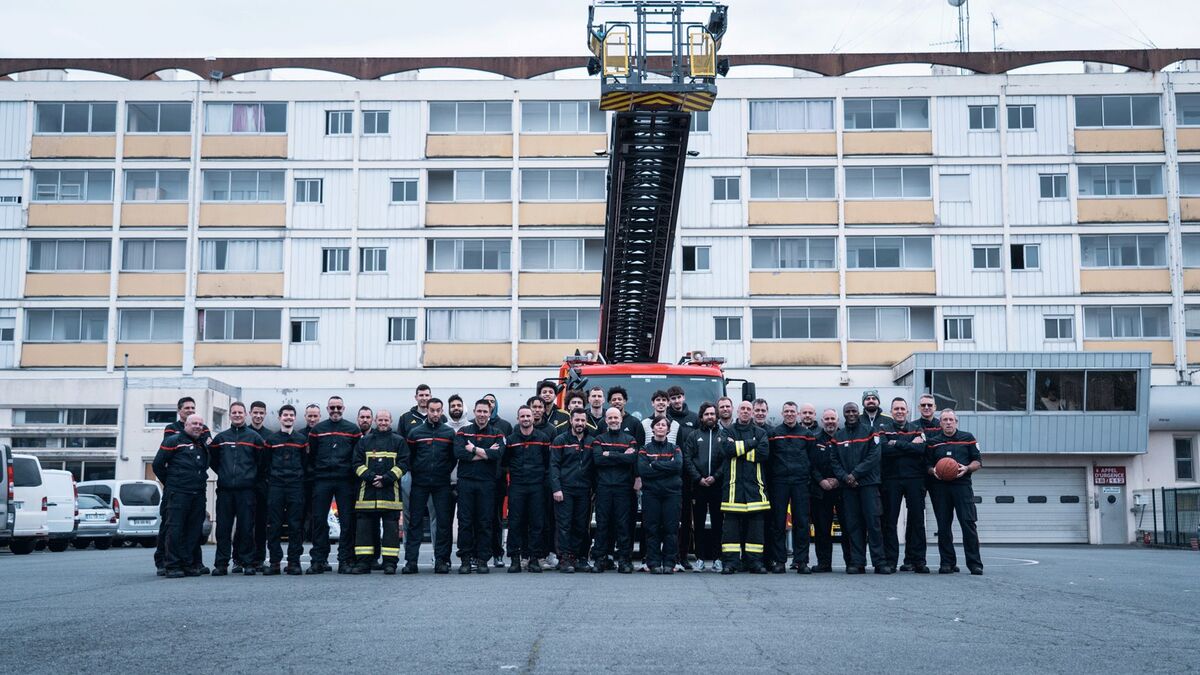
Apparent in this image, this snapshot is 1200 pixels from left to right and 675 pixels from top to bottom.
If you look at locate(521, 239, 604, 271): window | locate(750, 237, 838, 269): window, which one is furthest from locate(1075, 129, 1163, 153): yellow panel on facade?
locate(521, 239, 604, 271): window

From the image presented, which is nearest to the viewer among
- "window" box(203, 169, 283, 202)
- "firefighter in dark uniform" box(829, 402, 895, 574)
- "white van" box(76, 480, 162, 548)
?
"firefighter in dark uniform" box(829, 402, 895, 574)

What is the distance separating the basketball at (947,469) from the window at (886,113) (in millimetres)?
32693

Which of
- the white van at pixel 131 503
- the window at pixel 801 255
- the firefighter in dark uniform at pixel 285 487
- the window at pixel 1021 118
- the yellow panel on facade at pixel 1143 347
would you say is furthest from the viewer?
the window at pixel 1021 118

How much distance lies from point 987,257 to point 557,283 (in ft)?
48.4

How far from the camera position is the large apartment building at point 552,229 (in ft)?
154

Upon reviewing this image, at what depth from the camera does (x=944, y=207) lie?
4716cm

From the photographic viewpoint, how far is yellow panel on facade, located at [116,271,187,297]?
156ft

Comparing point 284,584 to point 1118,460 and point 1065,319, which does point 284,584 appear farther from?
point 1065,319

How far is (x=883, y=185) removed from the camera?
4741 cm

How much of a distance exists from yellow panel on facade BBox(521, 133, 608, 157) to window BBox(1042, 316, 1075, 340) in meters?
16.4

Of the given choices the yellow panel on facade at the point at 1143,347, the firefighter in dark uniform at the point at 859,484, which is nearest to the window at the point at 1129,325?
the yellow panel on facade at the point at 1143,347

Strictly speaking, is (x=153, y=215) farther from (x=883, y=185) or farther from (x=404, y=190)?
(x=883, y=185)

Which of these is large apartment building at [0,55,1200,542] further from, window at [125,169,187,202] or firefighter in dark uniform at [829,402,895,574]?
firefighter in dark uniform at [829,402,895,574]

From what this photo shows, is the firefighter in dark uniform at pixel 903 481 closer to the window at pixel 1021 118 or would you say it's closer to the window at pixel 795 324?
the window at pixel 795 324
